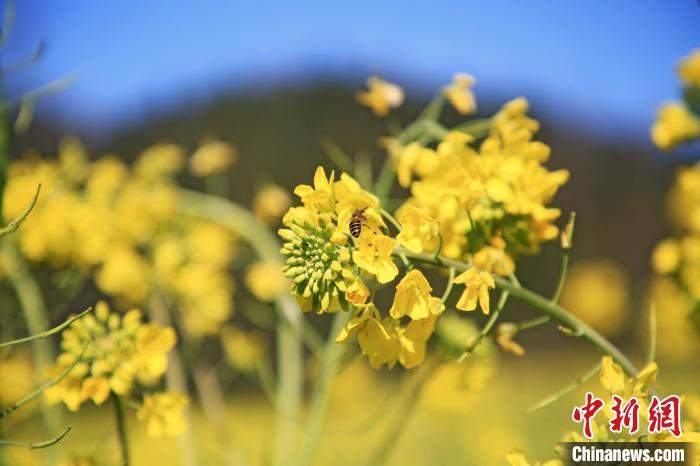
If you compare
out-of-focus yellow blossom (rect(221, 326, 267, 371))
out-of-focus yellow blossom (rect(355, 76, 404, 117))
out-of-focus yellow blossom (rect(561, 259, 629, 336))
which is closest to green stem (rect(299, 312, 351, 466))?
out-of-focus yellow blossom (rect(355, 76, 404, 117))

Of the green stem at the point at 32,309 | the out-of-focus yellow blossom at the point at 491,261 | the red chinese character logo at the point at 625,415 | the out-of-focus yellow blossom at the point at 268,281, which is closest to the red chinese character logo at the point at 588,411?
the red chinese character logo at the point at 625,415

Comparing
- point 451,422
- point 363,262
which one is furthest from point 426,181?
point 451,422

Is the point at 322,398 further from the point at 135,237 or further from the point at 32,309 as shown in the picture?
the point at 135,237

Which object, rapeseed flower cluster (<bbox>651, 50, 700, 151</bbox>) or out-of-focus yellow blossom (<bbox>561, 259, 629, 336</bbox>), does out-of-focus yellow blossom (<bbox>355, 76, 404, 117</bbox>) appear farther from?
out-of-focus yellow blossom (<bbox>561, 259, 629, 336</bbox>)

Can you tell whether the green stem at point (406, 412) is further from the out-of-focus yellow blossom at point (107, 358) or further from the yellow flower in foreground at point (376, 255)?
the yellow flower in foreground at point (376, 255)

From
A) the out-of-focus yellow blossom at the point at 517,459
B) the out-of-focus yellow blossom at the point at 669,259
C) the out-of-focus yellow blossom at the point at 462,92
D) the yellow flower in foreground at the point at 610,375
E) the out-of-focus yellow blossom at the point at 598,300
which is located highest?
the out-of-focus yellow blossom at the point at 462,92
